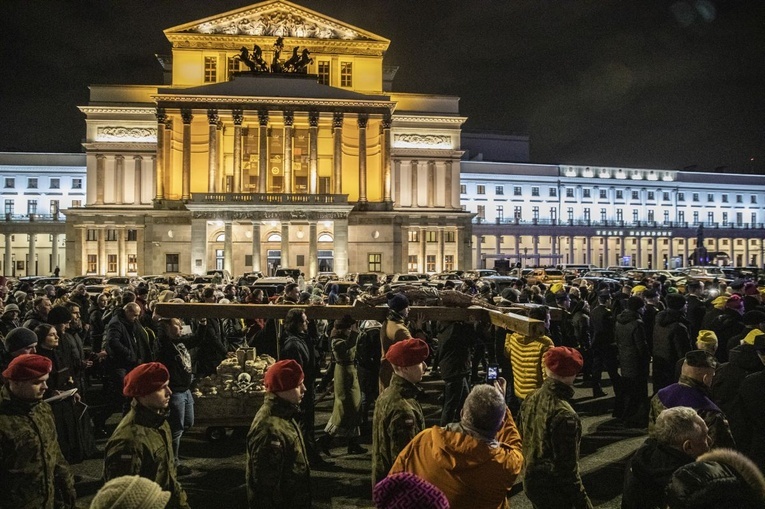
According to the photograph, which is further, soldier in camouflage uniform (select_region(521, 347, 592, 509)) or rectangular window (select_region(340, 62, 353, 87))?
rectangular window (select_region(340, 62, 353, 87))

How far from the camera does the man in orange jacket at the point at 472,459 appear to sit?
11.5 feet

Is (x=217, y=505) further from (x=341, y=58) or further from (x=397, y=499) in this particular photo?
(x=341, y=58)

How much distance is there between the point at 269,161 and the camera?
2362 inches

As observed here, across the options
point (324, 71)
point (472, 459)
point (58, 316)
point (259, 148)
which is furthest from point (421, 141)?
point (472, 459)

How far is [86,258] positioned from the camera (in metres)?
54.3

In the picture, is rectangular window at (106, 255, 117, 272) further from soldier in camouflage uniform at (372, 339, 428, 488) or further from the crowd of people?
soldier in camouflage uniform at (372, 339, 428, 488)

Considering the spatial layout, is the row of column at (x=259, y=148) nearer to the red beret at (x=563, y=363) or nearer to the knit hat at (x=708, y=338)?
the knit hat at (x=708, y=338)

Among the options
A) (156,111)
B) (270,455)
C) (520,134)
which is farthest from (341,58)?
(270,455)

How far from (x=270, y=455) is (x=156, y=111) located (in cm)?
5530

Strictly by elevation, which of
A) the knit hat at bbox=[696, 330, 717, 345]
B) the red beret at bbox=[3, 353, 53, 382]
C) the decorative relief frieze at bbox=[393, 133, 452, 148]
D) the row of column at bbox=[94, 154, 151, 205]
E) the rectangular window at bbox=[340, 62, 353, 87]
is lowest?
the knit hat at bbox=[696, 330, 717, 345]

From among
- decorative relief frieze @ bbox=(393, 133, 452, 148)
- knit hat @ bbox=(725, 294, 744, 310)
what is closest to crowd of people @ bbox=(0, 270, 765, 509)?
knit hat @ bbox=(725, 294, 744, 310)

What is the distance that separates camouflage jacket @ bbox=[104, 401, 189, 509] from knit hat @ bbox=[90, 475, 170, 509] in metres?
1.85

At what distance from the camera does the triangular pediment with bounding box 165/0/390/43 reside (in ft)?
187

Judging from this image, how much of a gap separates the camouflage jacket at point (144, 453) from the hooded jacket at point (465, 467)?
1785mm
